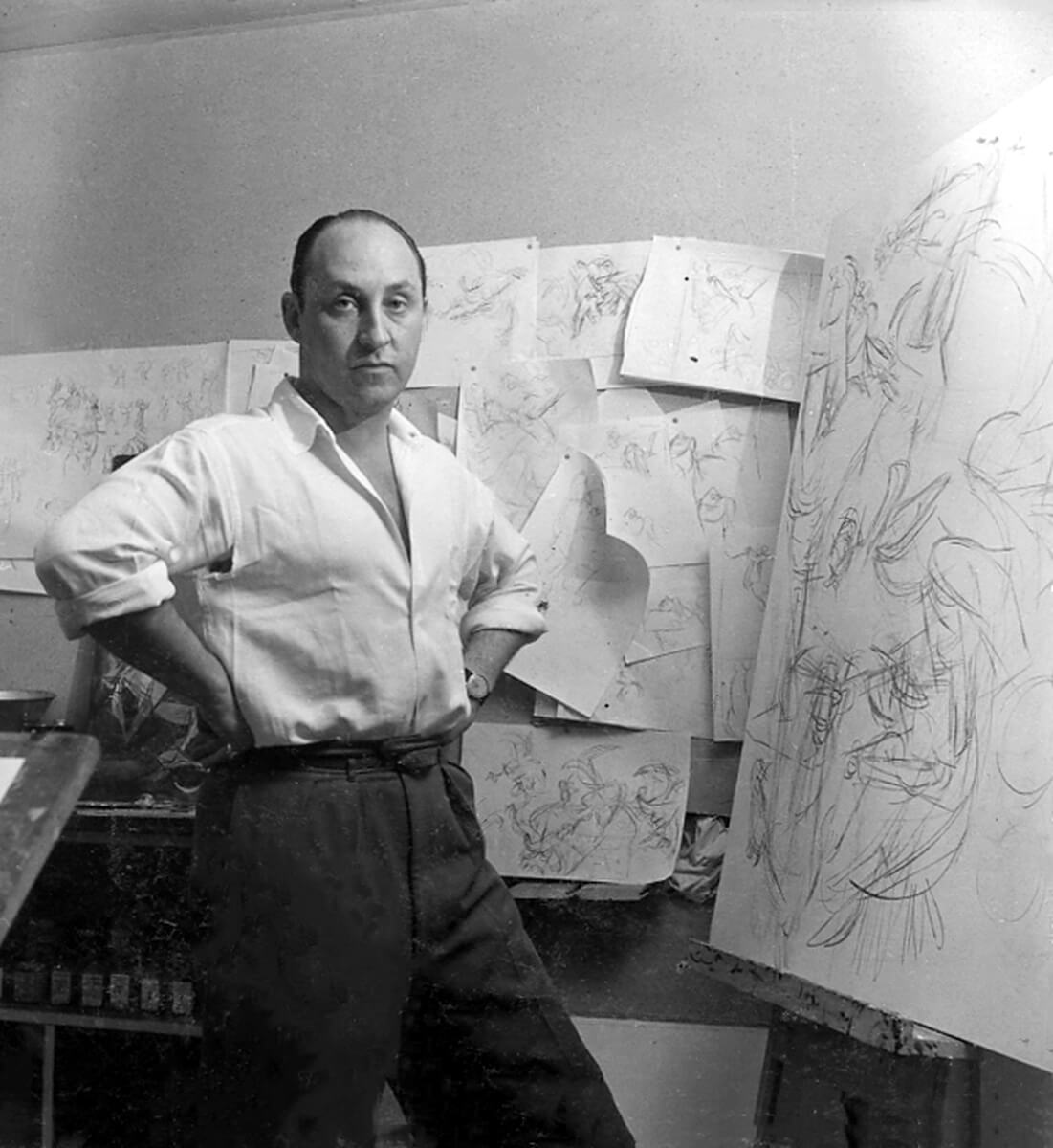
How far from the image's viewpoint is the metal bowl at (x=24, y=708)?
107 centimetres

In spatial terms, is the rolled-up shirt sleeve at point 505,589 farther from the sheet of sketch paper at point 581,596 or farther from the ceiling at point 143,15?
the ceiling at point 143,15

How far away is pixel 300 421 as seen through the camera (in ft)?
3.34

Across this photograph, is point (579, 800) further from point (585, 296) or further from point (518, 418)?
point (585, 296)

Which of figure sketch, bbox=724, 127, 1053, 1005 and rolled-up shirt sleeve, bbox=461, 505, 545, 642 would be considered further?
rolled-up shirt sleeve, bbox=461, 505, 545, 642

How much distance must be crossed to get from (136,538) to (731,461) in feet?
1.58

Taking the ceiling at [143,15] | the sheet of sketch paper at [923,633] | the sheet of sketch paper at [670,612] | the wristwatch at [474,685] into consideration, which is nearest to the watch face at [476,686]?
the wristwatch at [474,685]

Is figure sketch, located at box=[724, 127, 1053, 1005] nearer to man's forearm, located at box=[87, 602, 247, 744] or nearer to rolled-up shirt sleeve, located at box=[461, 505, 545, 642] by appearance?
rolled-up shirt sleeve, located at box=[461, 505, 545, 642]

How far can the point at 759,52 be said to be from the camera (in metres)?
1.03

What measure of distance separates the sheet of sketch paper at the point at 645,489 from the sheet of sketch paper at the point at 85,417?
1.08 feet

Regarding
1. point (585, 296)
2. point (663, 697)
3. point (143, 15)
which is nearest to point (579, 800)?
point (663, 697)

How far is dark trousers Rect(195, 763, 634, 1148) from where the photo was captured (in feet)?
3.25

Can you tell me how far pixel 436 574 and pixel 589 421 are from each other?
0.18 meters

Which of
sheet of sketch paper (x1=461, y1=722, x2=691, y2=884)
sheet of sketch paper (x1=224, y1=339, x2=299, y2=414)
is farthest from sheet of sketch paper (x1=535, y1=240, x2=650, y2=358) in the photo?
sheet of sketch paper (x1=461, y1=722, x2=691, y2=884)

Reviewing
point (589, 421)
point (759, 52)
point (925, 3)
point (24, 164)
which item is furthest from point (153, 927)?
point (925, 3)
